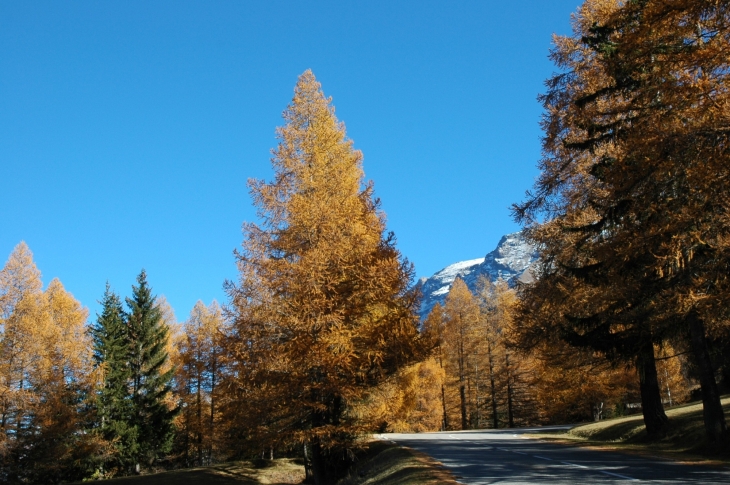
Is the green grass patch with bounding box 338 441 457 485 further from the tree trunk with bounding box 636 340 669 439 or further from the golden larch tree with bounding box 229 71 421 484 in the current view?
the tree trunk with bounding box 636 340 669 439

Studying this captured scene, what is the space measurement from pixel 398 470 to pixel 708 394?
7552 millimetres

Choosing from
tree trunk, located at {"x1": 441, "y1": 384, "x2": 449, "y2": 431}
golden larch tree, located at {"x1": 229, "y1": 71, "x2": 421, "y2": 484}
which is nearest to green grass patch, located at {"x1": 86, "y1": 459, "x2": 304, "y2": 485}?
golden larch tree, located at {"x1": 229, "y1": 71, "x2": 421, "y2": 484}

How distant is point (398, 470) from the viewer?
1251cm

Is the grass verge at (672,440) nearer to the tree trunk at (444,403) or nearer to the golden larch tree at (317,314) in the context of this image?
the golden larch tree at (317,314)

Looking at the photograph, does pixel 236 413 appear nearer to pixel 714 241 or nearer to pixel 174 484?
pixel 714 241

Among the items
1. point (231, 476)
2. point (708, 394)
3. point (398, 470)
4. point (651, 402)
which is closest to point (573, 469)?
point (398, 470)

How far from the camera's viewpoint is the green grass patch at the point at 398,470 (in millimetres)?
10317

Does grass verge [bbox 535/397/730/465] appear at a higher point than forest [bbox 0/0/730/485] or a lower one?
lower

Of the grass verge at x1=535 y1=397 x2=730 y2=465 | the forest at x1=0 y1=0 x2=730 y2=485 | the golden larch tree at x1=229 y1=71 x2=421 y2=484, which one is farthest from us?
the golden larch tree at x1=229 y1=71 x2=421 y2=484

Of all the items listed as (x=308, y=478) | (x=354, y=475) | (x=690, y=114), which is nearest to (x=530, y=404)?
(x=308, y=478)

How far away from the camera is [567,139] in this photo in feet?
51.9

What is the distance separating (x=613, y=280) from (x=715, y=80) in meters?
6.08

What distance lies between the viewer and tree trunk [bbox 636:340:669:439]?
631 inches

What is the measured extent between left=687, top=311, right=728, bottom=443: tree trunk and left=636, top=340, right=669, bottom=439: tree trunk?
236 centimetres
